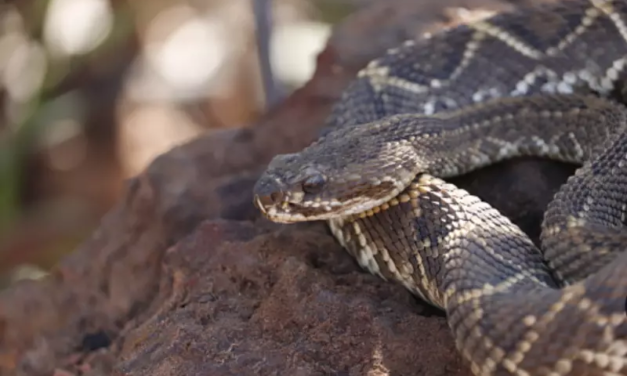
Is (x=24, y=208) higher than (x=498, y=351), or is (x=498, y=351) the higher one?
(x=498, y=351)

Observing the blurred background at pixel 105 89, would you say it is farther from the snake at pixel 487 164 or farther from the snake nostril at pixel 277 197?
the snake nostril at pixel 277 197

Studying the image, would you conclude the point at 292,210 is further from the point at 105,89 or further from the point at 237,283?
the point at 105,89

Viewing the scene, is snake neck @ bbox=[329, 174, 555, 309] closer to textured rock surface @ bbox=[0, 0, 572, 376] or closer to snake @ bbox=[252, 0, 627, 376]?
snake @ bbox=[252, 0, 627, 376]

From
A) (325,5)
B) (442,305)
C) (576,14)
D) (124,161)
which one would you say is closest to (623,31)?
(576,14)

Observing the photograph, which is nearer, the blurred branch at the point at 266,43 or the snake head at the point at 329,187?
the snake head at the point at 329,187

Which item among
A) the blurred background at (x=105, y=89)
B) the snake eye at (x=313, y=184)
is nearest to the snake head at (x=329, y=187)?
the snake eye at (x=313, y=184)

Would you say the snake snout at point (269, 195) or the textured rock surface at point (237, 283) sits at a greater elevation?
the snake snout at point (269, 195)

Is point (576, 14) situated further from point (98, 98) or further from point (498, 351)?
point (98, 98)

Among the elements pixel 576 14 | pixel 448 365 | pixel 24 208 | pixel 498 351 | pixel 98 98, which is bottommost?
pixel 24 208
